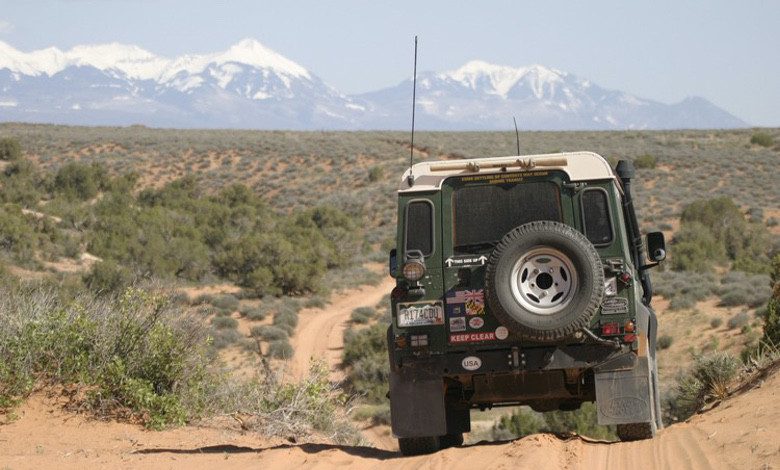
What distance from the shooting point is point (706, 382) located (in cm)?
1154

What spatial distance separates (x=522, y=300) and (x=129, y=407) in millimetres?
4240

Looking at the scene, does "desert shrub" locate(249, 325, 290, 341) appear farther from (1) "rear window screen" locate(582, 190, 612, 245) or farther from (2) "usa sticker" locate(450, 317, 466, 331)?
(1) "rear window screen" locate(582, 190, 612, 245)

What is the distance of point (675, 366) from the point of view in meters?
19.2

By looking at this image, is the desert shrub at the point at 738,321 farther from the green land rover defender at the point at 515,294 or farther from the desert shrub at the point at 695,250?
the green land rover defender at the point at 515,294

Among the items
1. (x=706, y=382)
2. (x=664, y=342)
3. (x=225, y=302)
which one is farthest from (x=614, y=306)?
(x=225, y=302)

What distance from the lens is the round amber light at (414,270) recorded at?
7672mm

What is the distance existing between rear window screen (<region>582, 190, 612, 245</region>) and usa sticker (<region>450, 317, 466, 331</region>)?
1.11m

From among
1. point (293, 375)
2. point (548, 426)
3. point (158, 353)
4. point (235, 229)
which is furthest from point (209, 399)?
point (235, 229)

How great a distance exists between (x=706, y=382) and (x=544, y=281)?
196 inches

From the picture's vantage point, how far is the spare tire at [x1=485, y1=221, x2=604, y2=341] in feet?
23.5

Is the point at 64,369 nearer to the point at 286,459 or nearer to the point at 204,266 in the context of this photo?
the point at 286,459

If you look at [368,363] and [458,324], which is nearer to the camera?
[458,324]

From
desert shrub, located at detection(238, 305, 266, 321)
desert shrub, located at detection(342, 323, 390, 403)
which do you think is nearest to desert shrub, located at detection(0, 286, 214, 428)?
desert shrub, located at detection(342, 323, 390, 403)

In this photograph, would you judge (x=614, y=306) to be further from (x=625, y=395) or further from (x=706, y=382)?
(x=706, y=382)
